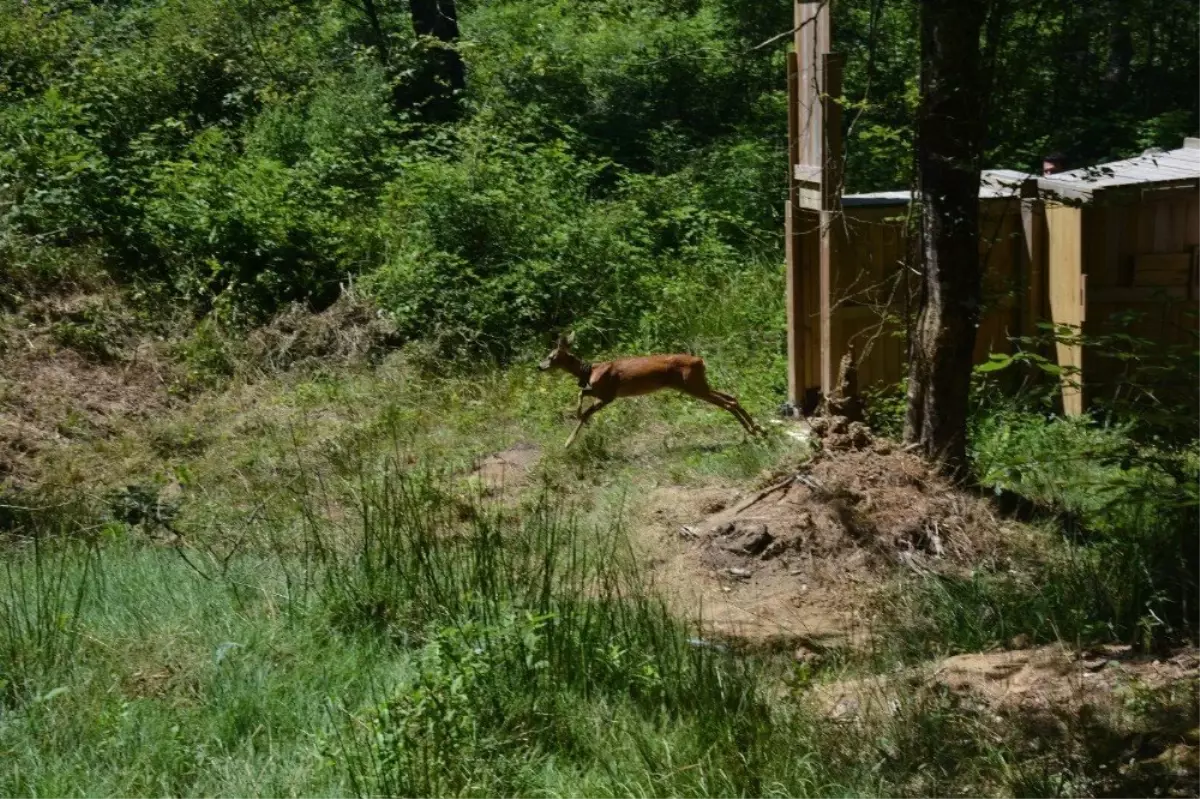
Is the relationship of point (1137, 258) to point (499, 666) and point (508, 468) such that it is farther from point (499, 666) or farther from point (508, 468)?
point (499, 666)

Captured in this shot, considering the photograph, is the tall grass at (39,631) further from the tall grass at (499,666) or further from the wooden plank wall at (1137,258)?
the wooden plank wall at (1137,258)

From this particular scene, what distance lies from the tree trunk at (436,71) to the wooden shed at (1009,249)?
28.6 ft

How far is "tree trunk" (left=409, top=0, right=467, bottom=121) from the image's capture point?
1795 centimetres

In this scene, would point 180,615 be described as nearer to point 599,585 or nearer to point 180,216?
point 599,585

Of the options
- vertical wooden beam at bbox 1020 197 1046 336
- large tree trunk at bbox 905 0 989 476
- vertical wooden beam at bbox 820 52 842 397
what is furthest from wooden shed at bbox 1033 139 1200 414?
large tree trunk at bbox 905 0 989 476

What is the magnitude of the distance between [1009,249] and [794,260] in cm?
160

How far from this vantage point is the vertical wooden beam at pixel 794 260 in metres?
9.90

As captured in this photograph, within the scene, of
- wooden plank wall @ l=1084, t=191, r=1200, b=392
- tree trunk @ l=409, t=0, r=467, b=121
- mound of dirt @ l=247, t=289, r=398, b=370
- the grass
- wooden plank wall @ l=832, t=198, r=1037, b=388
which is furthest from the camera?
tree trunk @ l=409, t=0, r=467, b=121

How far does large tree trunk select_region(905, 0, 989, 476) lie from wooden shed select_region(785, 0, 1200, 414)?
131cm

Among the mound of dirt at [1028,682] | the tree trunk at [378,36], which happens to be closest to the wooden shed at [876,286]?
the mound of dirt at [1028,682]

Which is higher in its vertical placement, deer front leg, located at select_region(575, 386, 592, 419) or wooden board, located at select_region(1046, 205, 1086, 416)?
wooden board, located at select_region(1046, 205, 1086, 416)

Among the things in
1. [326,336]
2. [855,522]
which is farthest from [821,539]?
[326,336]

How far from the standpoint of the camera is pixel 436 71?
18.1m

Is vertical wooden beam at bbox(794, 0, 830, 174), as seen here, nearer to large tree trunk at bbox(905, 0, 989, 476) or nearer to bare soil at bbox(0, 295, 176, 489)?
large tree trunk at bbox(905, 0, 989, 476)
